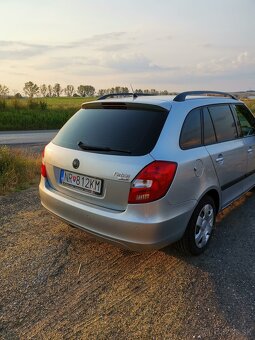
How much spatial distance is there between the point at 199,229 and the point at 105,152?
1.38 m

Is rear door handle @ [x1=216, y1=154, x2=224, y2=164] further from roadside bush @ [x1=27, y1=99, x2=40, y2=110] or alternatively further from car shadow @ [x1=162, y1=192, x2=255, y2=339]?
roadside bush @ [x1=27, y1=99, x2=40, y2=110]

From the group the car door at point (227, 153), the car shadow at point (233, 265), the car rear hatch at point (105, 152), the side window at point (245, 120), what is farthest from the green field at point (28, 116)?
the car shadow at point (233, 265)

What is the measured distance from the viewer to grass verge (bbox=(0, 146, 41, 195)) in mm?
6078

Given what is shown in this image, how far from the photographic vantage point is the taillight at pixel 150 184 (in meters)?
2.94

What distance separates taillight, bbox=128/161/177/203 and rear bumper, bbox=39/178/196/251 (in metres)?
0.06

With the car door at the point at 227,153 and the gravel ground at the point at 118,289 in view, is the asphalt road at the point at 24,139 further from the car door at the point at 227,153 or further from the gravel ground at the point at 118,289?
the car door at the point at 227,153

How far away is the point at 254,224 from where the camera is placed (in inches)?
182

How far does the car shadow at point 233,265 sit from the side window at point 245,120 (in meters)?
1.22

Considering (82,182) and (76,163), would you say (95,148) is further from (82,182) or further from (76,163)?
(82,182)

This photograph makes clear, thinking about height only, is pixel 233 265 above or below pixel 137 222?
below

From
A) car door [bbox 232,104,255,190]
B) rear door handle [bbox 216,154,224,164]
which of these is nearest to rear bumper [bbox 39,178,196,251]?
rear door handle [bbox 216,154,224,164]

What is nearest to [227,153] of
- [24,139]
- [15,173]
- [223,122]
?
[223,122]

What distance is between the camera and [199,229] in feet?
12.1

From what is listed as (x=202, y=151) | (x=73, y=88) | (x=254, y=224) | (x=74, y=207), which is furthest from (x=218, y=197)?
(x=73, y=88)
